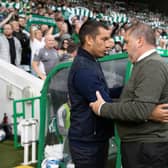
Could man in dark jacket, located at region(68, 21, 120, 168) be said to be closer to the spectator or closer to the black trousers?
the black trousers

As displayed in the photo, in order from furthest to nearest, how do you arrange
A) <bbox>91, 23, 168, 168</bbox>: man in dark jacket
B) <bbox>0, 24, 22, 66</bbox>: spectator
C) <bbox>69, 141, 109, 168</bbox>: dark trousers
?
<bbox>0, 24, 22, 66</bbox>: spectator
<bbox>69, 141, 109, 168</bbox>: dark trousers
<bbox>91, 23, 168, 168</bbox>: man in dark jacket

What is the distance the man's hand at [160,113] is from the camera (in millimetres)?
2432

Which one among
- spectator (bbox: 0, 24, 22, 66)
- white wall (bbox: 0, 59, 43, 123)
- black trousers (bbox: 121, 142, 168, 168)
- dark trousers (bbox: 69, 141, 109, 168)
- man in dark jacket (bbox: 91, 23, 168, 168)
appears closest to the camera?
man in dark jacket (bbox: 91, 23, 168, 168)

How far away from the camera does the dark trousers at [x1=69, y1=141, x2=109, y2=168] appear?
2.83 metres

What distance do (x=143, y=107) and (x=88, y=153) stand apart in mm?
629

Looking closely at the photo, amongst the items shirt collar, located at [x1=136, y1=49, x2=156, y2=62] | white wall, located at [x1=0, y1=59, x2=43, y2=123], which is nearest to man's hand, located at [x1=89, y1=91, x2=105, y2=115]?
shirt collar, located at [x1=136, y1=49, x2=156, y2=62]

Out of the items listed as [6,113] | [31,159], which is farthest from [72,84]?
[6,113]

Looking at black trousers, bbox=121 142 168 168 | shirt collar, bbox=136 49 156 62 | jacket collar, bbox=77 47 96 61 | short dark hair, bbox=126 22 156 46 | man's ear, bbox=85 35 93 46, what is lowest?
black trousers, bbox=121 142 168 168

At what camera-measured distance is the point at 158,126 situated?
2506mm

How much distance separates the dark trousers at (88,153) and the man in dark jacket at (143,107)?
0.93 ft

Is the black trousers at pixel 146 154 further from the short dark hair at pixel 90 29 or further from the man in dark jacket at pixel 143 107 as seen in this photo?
the short dark hair at pixel 90 29

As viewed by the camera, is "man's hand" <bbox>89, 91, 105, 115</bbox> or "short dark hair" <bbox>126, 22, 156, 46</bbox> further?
"man's hand" <bbox>89, 91, 105, 115</bbox>

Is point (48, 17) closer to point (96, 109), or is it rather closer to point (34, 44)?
point (34, 44)

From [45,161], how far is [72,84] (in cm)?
146
